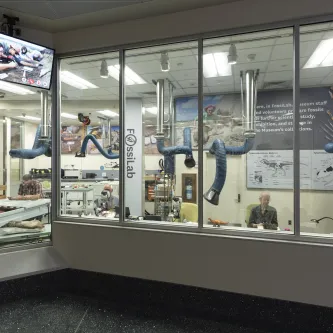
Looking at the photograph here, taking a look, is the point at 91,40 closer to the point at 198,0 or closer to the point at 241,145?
the point at 198,0

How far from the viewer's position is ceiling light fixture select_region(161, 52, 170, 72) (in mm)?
3840

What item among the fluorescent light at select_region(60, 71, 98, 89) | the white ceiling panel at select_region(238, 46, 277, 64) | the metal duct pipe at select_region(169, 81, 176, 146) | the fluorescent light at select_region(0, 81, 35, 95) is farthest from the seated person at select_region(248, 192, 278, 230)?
the fluorescent light at select_region(0, 81, 35, 95)

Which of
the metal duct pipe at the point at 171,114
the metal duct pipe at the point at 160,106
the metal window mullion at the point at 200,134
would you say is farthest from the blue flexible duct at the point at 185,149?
the metal window mullion at the point at 200,134

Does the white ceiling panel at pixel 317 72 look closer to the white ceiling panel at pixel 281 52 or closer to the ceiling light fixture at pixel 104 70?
the white ceiling panel at pixel 281 52

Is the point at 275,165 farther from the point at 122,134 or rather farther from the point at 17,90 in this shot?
the point at 17,90

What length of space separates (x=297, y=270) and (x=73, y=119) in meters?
3.92

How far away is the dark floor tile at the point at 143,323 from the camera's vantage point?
258 centimetres

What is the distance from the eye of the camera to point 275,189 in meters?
5.43

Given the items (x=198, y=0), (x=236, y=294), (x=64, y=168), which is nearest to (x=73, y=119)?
(x=64, y=168)

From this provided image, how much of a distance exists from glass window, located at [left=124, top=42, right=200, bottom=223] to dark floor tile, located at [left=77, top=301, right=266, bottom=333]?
1.02 metres

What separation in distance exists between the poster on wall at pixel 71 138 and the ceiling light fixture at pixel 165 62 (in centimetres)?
175

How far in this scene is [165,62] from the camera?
4.14 meters

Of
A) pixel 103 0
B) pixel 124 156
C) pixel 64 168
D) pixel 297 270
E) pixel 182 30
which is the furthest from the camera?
pixel 64 168

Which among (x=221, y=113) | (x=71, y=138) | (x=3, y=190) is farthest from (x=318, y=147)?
(x=3, y=190)
